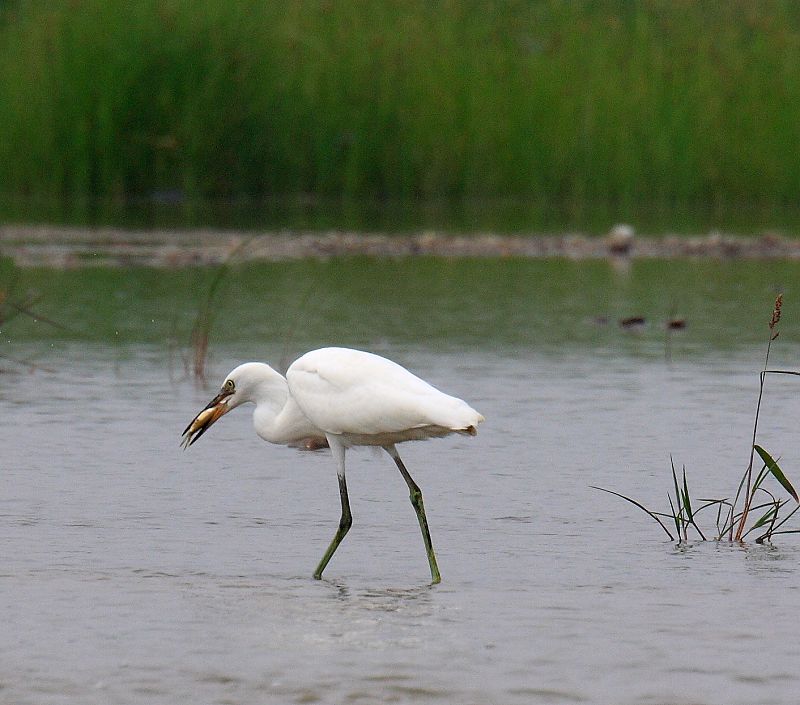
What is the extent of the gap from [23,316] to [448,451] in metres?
5.94

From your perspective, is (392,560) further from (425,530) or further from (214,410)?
(214,410)

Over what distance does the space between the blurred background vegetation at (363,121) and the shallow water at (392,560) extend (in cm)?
1223

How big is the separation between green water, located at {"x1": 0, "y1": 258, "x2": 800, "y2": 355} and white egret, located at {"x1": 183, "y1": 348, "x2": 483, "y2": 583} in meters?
4.43

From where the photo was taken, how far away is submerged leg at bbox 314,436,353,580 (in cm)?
623

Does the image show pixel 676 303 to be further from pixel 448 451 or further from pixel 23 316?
pixel 448 451

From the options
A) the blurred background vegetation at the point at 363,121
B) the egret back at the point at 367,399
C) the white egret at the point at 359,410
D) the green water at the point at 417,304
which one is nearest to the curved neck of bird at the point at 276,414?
the white egret at the point at 359,410

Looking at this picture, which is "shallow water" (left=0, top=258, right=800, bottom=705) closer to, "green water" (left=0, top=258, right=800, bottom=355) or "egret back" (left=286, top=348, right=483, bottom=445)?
"egret back" (left=286, top=348, right=483, bottom=445)

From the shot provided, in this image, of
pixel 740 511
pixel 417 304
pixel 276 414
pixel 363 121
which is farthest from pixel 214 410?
pixel 363 121

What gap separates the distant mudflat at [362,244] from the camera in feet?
60.4

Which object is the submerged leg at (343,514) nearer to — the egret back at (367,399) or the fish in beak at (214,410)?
the egret back at (367,399)

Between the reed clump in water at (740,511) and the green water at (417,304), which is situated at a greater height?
the reed clump in water at (740,511)

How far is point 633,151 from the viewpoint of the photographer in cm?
2342

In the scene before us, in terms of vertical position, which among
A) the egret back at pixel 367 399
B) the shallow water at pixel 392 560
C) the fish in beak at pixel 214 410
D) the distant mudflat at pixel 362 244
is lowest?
the distant mudflat at pixel 362 244

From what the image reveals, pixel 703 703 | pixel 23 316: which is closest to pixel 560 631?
pixel 703 703
